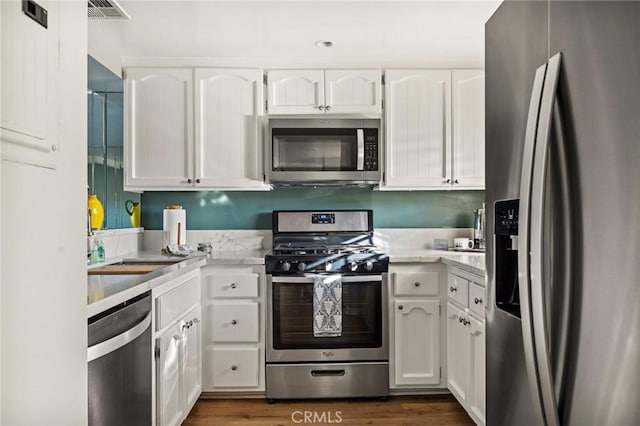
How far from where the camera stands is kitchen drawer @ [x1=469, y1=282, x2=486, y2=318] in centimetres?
217

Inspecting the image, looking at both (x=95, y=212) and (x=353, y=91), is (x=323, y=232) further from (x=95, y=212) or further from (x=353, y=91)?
(x=95, y=212)

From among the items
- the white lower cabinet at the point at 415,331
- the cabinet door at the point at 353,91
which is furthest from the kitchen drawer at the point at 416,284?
the cabinet door at the point at 353,91

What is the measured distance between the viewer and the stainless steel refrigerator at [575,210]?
638 millimetres

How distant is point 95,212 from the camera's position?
2502 mm

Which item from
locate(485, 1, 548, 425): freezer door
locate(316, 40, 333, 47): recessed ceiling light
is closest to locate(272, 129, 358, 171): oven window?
locate(316, 40, 333, 47): recessed ceiling light

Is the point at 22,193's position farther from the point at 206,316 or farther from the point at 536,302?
the point at 206,316

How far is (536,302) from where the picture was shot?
2.63 ft

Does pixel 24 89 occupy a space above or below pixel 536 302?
above

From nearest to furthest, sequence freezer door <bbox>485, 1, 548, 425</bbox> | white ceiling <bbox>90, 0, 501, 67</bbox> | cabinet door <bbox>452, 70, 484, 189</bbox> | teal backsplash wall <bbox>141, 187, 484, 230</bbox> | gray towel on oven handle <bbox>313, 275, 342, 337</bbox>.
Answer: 1. freezer door <bbox>485, 1, 548, 425</bbox>
2. white ceiling <bbox>90, 0, 501, 67</bbox>
3. gray towel on oven handle <bbox>313, 275, 342, 337</bbox>
4. cabinet door <bbox>452, 70, 484, 189</bbox>
5. teal backsplash wall <bbox>141, 187, 484, 230</bbox>

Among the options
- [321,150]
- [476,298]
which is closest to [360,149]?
[321,150]

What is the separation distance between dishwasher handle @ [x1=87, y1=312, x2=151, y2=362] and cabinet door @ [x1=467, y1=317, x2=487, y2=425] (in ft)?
4.92

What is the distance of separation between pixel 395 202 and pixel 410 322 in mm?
992

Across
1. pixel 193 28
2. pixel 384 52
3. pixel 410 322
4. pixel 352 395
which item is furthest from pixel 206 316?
pixel 384 52

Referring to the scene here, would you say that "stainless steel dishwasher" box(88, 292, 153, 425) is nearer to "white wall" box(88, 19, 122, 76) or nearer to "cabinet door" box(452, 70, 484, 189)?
"white wall" box(88, 19, 122, 76)
